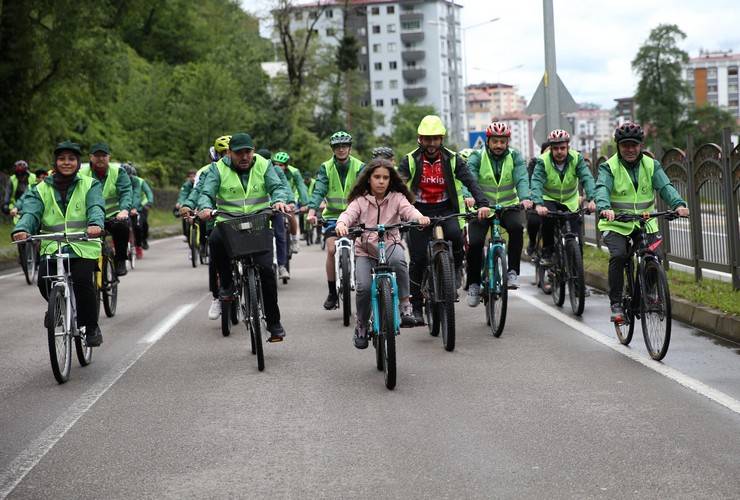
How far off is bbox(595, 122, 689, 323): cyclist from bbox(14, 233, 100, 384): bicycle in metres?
4.23

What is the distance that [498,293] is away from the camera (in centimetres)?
1035

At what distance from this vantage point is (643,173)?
964 centimetres

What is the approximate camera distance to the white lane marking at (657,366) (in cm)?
700

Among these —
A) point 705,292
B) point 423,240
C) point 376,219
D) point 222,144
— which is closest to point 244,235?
point 376,219

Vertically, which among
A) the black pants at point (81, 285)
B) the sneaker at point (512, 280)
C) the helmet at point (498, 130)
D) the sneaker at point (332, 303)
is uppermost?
the helmet at point (498, 130)

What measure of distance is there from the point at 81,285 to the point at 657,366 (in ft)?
14.5

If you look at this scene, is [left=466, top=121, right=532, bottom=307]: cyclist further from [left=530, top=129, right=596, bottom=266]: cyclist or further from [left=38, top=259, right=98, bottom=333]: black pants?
[left=38, top=259, right=98, bottom=333]: black pants

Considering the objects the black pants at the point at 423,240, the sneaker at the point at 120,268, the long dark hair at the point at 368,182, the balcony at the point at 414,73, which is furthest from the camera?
the balcony at the point at 414,73

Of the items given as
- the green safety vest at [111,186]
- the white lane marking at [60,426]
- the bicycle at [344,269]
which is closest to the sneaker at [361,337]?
→ the white lane marking at [60,426]

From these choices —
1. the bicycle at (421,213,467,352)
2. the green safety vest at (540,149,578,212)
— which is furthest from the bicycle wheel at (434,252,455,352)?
the green safety vest at (540,149,578,212)

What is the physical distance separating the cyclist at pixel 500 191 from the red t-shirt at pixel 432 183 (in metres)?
0.73

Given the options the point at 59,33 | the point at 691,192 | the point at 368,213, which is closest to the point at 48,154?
the point at 59,33

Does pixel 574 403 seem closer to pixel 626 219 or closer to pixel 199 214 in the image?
pixel 626 219

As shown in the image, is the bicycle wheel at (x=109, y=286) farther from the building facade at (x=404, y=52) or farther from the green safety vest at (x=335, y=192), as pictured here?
the building facade at (x=404, y=52)
